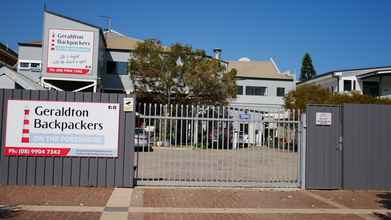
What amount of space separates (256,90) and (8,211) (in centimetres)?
4679

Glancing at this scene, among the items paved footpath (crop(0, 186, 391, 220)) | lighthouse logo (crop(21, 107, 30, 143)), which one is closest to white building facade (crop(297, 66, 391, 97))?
paved footpath (crop(0, 186, 391, 220))

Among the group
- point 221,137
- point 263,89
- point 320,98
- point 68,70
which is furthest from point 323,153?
point 263,89

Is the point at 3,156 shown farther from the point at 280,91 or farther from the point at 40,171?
the point at 280,91

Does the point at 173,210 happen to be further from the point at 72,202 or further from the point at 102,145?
the point at 102,145

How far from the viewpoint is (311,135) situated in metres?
11.3

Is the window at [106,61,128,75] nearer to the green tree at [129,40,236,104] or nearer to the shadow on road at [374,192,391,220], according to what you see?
the green tree at [129,40,236,104]

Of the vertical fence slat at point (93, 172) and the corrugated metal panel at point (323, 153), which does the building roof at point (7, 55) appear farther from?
the corrugated metal panel at point (323, 153)

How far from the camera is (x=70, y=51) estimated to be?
29.9 m

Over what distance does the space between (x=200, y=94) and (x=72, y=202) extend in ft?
86.0

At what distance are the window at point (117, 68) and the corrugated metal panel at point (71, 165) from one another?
1227 inches

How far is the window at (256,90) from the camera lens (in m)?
52.7

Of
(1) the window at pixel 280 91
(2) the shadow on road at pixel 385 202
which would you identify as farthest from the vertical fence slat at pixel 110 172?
(1) the window at pixel 280 91

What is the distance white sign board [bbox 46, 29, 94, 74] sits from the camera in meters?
29.7

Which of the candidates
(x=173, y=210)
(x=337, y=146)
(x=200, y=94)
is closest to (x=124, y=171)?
(x=173, y=210)
